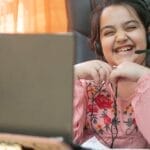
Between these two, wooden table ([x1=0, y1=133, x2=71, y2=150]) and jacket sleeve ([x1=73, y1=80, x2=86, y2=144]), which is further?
jacket sleeve ([x1=73, y1=80, x2=86, y2=144])

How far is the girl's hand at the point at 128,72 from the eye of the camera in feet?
4.00

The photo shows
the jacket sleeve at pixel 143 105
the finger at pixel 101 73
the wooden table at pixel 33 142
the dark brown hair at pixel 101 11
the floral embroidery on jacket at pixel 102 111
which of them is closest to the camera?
the wooden table at pixel 33 142

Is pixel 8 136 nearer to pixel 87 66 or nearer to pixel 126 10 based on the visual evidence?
pixel 87 66

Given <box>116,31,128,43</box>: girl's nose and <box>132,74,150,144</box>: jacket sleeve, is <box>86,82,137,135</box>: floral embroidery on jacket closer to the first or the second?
<box>132,74,150,144</box>: jacket sleeve

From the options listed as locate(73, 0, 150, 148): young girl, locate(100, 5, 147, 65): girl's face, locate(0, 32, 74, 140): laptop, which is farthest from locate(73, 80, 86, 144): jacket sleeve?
locate(0, 32, 74, 140): laptop

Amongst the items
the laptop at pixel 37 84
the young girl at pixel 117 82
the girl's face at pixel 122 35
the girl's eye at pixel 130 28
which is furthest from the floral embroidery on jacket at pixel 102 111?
the laptop at pixel 37 84

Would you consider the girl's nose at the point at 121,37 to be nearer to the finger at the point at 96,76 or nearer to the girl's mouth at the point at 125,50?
the girl's mouth at the point at 125,50

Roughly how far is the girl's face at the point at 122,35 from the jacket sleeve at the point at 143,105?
21cm

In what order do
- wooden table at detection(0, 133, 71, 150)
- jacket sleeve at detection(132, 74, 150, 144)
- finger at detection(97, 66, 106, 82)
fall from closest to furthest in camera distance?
wooden table at detection(0, 133, 71, 150) < jacket sleeve at detection(132, 74, 150, 144) < finger at detection(97, 66, 106, 82)

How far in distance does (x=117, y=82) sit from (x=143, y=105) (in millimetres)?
178

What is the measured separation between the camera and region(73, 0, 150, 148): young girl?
3.77ft

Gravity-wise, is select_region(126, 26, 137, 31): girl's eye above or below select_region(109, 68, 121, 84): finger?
above

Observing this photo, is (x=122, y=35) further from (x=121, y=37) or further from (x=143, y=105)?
(x=143, y=105)

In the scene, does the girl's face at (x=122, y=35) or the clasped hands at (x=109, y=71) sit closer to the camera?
the clasped hands at (x=109, y=71)
